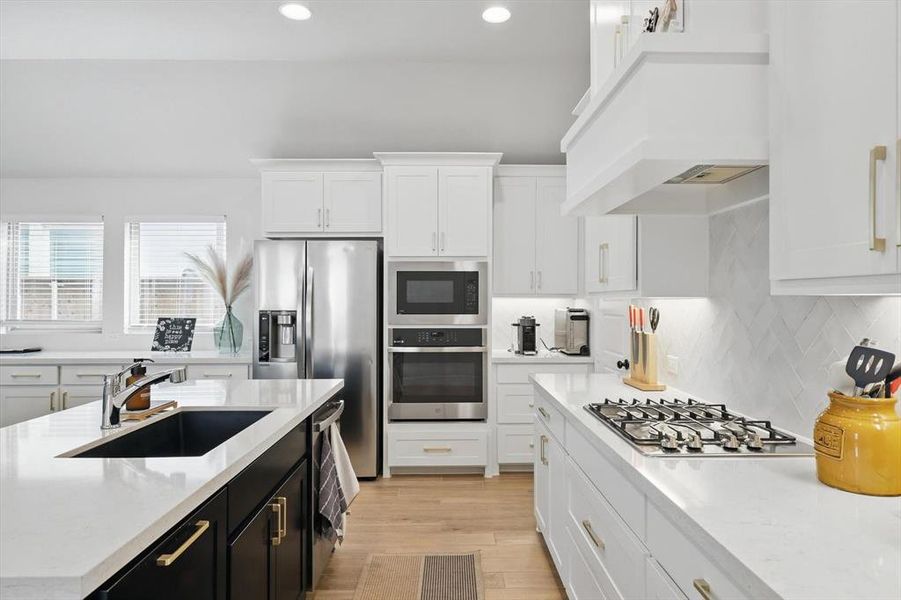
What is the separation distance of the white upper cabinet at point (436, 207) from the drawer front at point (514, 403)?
1.03 meters

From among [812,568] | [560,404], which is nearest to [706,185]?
[560,404]

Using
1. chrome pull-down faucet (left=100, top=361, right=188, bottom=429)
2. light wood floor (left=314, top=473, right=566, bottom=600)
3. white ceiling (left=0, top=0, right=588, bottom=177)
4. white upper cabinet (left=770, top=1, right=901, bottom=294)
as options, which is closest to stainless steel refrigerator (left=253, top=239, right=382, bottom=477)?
light wood floor (left=314, top=473, right=566, bottom=600)

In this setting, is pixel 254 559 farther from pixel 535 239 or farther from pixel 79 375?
pixel 79 375

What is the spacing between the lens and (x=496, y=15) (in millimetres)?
3092

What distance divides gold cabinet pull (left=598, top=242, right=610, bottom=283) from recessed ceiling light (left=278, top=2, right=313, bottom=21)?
2.10 m

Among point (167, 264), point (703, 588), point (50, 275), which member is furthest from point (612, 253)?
point (50, 275)

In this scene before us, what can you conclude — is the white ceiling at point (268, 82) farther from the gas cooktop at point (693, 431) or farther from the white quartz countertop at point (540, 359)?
the gas cooktop at point (693, 431)

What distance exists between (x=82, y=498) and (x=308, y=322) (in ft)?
9.22

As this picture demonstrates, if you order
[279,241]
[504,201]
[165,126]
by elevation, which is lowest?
[279,241]

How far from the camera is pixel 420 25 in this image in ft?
10.5

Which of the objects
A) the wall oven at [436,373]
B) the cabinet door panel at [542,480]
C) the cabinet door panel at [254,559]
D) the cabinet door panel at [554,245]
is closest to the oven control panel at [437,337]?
the wall oven at [436,373]

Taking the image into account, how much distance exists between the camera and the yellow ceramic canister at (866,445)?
3.74 ft

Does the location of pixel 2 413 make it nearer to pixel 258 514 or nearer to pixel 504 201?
pixel 258 514

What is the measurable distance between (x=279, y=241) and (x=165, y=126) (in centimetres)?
134
